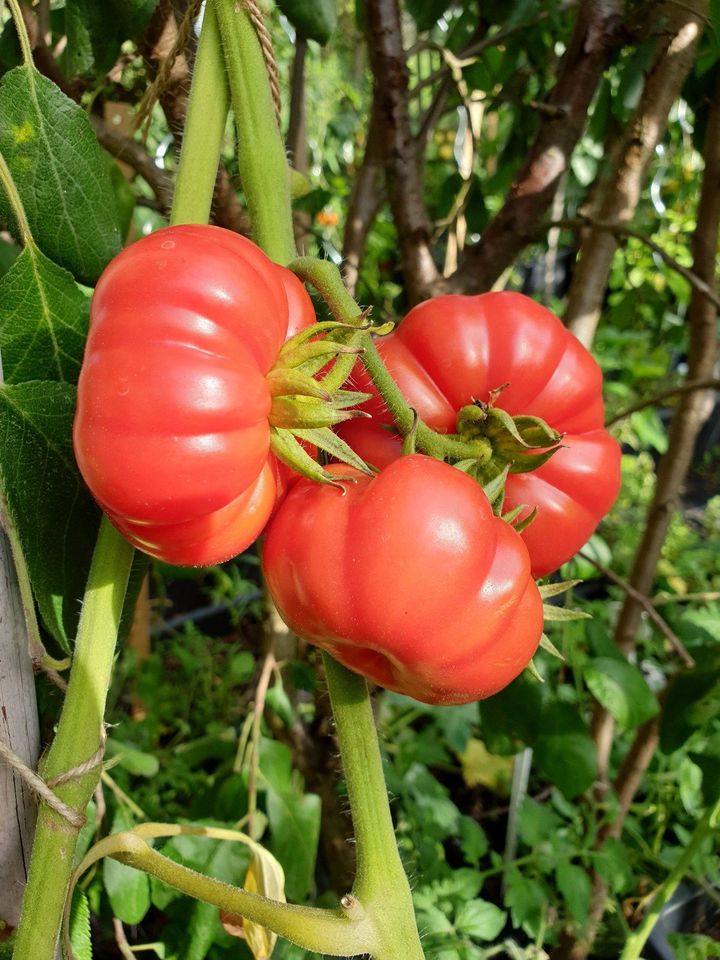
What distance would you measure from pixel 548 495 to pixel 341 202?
2647mm

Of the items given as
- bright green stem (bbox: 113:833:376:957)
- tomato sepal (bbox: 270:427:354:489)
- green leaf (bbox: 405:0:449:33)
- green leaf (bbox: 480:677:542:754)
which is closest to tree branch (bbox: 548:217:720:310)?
green leaf (bbox: 405:0:449:33)

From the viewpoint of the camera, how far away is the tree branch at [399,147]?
2.60ft

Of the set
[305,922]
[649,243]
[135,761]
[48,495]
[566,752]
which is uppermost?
[649,243]

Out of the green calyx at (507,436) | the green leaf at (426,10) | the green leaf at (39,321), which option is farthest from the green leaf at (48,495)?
the green leaf at (426,10)

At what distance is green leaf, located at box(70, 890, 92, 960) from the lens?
49 cm

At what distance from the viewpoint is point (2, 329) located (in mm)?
462

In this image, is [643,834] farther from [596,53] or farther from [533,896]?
[596,53]

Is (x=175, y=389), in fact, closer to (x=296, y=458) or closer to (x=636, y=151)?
(x=296, y=458)

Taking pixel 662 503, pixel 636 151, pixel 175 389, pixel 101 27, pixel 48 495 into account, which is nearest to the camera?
pixel 175 389

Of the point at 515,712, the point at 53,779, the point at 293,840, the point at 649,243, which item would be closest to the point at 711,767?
the point at 515,712

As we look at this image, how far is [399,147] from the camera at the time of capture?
851 millimetres

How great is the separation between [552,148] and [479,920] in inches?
34.1

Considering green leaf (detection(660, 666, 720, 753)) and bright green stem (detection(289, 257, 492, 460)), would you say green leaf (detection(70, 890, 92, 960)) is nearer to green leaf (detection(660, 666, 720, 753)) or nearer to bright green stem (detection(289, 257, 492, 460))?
bright green stem (detection(289, 257, 492, 460))

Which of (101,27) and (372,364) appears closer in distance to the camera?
(372,364)
